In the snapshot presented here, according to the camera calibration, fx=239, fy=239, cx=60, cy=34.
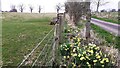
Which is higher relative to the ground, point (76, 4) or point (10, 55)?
point (76, 4)

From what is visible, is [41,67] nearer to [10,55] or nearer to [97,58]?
[97,58]

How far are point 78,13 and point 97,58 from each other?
1233cm

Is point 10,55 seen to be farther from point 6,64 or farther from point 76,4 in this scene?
point 76,4

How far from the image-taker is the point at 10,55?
295 inches

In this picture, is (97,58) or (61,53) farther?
(61,53)

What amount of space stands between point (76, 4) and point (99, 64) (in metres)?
12.1

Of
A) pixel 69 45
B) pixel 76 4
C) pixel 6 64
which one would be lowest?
pixel 6 64

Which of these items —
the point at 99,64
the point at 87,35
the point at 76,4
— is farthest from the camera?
the point at 76,4

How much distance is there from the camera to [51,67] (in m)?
5.55

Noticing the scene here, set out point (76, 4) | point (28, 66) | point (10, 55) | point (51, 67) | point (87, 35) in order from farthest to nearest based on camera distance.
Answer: point (76, 4) < point (87, 35) < point (10, 55) < point (28, 66) < point (51, 67)

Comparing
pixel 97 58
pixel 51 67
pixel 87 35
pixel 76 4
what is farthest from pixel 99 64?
pixel 76 4

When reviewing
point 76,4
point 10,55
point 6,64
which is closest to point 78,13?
point 76,4

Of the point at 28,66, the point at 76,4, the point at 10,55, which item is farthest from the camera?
the point at 76,4

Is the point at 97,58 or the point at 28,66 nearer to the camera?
the point at 97,58
